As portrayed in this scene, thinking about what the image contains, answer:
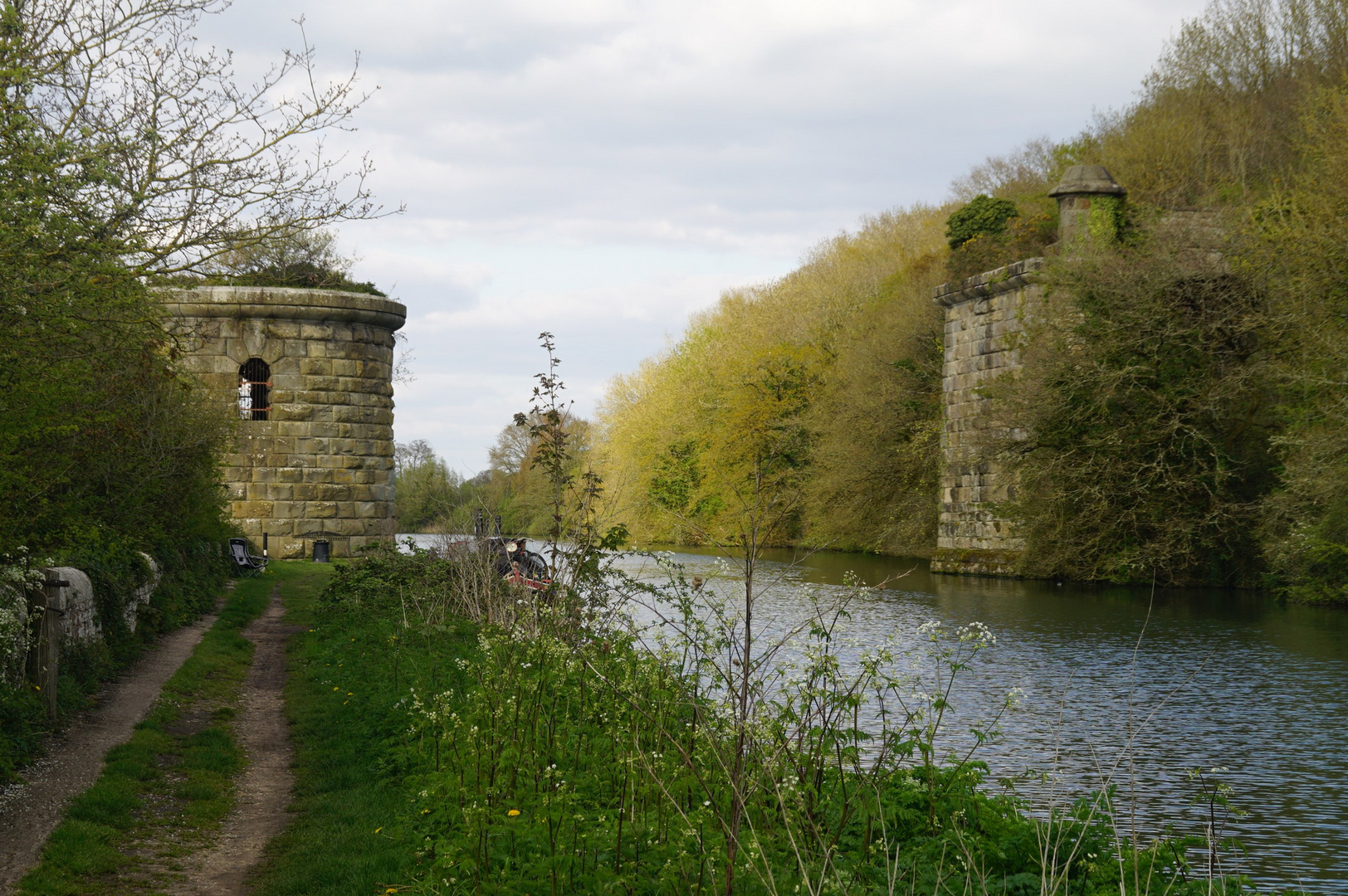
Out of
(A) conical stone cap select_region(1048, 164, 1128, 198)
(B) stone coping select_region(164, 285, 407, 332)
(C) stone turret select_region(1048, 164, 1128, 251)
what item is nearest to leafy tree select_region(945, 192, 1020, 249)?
(A) conical stone cap select_region(1048, 164, 1128, 198)

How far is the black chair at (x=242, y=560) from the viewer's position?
1905 cm

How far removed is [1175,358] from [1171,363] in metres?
0.13

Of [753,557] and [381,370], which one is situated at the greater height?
[381,370]

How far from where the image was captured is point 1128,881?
480 centimetres

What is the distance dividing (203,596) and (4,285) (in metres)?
8.74

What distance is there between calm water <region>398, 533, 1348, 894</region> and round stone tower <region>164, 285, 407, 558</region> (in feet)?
27.9

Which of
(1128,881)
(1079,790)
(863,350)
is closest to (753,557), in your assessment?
(1128,881)

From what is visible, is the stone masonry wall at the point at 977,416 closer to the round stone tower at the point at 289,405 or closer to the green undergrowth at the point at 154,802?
the round stone tower at the point at 289,405

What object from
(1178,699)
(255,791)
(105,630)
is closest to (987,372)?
(1178,699)

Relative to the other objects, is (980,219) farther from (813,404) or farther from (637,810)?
(637,810)

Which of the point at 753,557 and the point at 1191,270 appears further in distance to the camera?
the point at 1191,270

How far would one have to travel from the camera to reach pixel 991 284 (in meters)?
24.6

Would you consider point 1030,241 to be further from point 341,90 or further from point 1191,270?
point 341,90

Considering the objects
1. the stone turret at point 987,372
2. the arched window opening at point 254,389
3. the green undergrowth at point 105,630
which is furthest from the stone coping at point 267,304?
the stone turret at point 987,372
